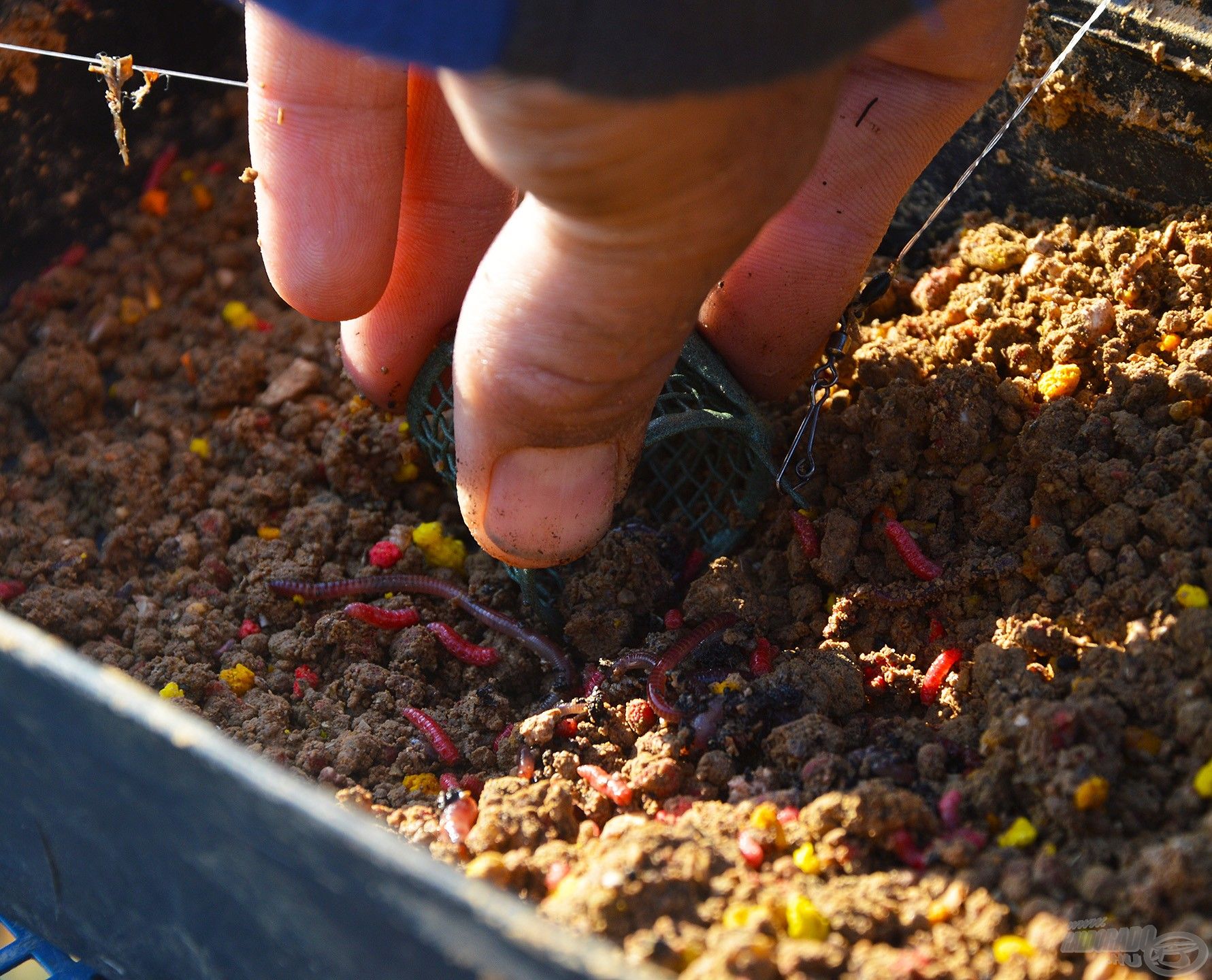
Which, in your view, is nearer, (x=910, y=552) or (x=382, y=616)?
(x=910, y=552)

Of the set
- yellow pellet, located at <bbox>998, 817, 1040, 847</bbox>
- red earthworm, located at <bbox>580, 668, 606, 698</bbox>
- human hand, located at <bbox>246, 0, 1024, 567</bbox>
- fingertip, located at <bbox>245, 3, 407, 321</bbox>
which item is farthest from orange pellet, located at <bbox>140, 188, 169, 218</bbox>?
yellow pellet, located at <bbox>998, 817, 1040, 847</bbox>

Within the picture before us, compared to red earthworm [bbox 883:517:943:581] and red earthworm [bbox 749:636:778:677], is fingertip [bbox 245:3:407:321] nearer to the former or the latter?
red earthworm [bbox 749:636:778:677]

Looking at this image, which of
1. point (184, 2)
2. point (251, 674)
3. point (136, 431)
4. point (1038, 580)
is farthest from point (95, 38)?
point (1038, 580)

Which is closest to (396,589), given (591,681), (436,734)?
(436,734)

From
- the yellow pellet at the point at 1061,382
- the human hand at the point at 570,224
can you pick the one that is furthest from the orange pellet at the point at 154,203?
the yellow pellet at the point at 1061,382

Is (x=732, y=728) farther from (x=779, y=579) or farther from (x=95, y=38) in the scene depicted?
(x=95, y=38)
